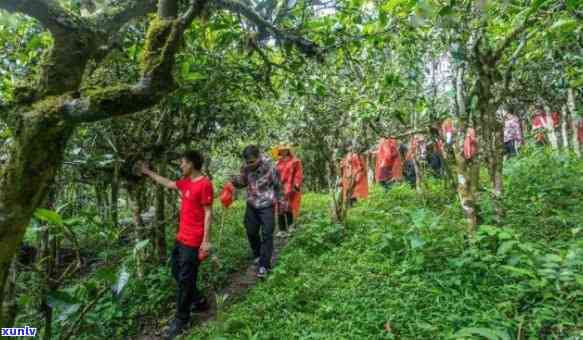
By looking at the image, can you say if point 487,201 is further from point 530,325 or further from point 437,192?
point 530,325

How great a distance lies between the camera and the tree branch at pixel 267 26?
113 inches

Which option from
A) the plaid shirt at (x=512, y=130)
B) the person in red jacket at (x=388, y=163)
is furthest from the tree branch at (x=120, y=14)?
the plaid shirt at (x=512, y=130)

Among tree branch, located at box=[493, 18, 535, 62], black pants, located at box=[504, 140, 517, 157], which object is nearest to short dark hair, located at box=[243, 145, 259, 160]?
tree branch, located at box=[493, 18, 535, 62]

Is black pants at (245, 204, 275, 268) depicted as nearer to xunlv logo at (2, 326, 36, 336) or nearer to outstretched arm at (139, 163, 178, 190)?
outstretched arm at (139, 163, 178, 190)

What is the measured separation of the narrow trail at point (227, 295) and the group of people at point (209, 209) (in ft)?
0.46

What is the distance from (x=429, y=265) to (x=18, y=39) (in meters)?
5.16

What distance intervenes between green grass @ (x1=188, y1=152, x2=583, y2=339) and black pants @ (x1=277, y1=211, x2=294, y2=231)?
5.31 ft

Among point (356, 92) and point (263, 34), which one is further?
point (356, 92)

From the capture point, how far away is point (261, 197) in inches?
214

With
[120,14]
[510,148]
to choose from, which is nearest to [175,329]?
[120,14]

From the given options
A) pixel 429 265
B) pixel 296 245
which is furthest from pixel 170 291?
pixel 429 265

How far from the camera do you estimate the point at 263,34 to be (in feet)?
10.6

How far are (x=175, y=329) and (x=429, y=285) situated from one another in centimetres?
269

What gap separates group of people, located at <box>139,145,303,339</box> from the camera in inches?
169
